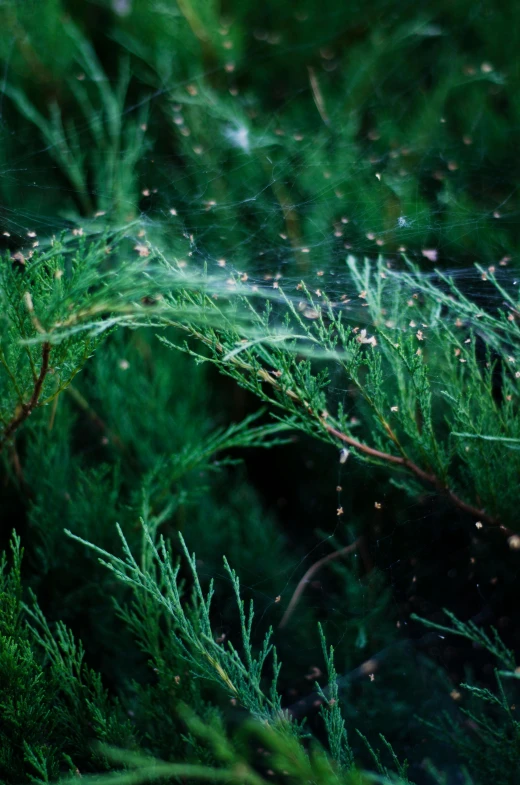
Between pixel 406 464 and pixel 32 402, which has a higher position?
pixel 32 402

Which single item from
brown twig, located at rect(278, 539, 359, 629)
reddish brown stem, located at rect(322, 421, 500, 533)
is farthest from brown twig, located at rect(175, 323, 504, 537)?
brown twig, located at rect(278, 539, 359, 629)

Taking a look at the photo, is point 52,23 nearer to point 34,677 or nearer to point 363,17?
point 363,17

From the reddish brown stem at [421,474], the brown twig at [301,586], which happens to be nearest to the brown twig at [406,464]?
the reddish brown stem at [421,474]

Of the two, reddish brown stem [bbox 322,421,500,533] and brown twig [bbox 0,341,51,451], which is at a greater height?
brown twig [bbox 0,341,51,451]

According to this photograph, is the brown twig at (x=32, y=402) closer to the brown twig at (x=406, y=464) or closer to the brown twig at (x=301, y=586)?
the brown twig at (x=406, y=464)

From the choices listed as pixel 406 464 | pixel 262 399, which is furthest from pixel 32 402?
pixel 406 464

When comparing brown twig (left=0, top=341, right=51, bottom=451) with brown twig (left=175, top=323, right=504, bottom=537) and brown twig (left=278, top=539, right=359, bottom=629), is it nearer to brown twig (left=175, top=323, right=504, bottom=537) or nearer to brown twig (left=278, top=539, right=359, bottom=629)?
brown twig (left=175, top=323, right=504, bottom=537)

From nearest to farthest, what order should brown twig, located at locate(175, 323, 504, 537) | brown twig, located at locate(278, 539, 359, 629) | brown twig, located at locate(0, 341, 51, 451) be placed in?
1. brown twig, located at locate(0, 341, 51, 451)
2. brown twig, located at locate(175, 323, 504, 537)
3. brown twig, located at locate(278, 539, 359, 629)

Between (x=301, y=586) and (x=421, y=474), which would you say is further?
(x=301, y=586)

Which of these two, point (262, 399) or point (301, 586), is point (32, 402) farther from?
point (301, 586)
